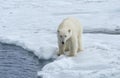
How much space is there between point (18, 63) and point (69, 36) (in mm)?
1325

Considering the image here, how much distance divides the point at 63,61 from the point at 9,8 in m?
6.62

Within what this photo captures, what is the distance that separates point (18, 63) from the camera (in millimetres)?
8781

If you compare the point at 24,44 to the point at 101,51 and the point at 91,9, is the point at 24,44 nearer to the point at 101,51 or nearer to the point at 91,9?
the point at 101,51

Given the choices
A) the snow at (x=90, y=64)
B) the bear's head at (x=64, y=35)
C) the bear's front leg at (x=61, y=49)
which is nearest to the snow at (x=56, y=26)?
the snow at (x=90, y=64)

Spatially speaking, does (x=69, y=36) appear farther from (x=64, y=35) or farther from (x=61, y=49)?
(x=61, y=49)

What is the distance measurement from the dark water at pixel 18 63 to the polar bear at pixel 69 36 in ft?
2.00

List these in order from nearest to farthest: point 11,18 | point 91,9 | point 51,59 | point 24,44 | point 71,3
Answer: point 51,59, point 24,44, point 11,18, point 91,9, point 71,3

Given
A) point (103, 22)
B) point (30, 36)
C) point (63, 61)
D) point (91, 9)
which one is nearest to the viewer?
point (63, 61)

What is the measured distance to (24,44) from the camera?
998 centimetres

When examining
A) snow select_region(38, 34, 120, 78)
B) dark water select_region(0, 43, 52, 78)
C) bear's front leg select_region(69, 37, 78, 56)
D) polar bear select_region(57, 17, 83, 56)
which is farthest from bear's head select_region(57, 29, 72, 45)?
dark water select_region(0, 43, 52, 78)

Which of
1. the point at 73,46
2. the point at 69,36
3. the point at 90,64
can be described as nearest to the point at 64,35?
the point at 69,36

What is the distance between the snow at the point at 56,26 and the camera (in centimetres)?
796

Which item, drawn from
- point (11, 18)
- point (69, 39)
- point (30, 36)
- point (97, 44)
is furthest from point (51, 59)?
point (11, 18)

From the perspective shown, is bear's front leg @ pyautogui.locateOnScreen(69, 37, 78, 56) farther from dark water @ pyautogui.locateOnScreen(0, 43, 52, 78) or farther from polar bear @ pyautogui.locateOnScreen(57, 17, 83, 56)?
dark water @ pyautogui.locateOnScreen(0, 43, 52, 78)
